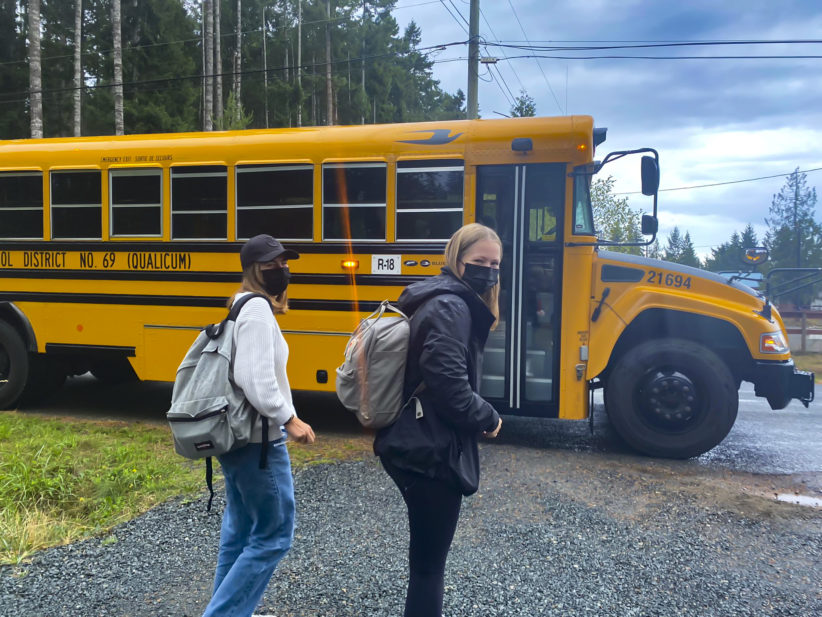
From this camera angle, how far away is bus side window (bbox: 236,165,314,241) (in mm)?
6223

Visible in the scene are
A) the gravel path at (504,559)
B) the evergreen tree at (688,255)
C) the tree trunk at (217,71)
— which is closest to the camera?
the gravel path at (504,559)

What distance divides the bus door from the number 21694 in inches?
33.1

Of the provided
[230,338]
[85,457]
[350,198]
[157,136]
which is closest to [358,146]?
[350,198]

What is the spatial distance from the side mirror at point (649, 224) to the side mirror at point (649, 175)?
24 centimetres

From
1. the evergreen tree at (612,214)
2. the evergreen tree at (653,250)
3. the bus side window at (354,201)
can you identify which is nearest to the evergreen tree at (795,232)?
the evergreen tree at (653,250)

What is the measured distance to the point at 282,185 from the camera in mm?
6281

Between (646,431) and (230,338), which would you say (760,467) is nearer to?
(646,431)

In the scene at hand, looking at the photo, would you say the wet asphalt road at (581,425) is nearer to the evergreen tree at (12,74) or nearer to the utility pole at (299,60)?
the evergreen tree at (12,74)

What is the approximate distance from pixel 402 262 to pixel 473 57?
1122cm

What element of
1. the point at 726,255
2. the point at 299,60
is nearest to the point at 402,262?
the point at 299,60

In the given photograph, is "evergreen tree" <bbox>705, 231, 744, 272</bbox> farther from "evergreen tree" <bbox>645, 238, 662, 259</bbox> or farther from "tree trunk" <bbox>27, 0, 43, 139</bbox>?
"tree trunk" <bbox>27, 0, 43, 139</bbox>

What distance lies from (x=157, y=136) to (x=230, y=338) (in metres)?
5.02

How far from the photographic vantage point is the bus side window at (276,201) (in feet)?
20.4

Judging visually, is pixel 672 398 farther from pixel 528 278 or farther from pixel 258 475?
pixel 258 475
